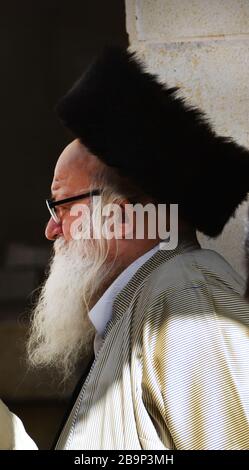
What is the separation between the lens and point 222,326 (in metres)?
2.02

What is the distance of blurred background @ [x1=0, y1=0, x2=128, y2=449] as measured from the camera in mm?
2893

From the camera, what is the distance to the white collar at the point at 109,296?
7.91 ft

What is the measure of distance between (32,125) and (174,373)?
4.60 feet

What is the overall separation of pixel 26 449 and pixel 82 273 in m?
0.64

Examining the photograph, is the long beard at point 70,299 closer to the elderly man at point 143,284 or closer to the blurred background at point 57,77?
the elderly man at point 143,284

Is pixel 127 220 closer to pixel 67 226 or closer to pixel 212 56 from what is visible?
pixel 67 226

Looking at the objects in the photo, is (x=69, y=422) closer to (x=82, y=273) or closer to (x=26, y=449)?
(x=26, y=449)

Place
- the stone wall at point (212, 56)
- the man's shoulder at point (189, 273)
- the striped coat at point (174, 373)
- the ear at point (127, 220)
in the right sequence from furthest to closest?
the stone wall at point (212, 56) < the ear at point (127, 220) < the man's shoulder at point (189, 273) < the striped coat at point (174, 373)

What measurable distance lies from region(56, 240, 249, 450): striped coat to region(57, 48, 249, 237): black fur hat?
28 cm

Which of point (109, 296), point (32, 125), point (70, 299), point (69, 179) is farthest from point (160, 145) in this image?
point (32, 125)

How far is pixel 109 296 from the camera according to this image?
7.97 ft

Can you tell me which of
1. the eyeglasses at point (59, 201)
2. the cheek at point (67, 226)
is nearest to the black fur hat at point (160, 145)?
the eyeglasses at point (59, 201)

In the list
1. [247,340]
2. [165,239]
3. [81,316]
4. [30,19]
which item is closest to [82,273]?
[81,316]

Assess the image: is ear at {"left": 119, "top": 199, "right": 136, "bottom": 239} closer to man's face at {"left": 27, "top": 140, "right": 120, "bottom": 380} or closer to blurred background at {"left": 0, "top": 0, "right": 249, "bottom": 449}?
man's face at {"left": 27, "top": 140, "right": 120, "bottom": 380}
